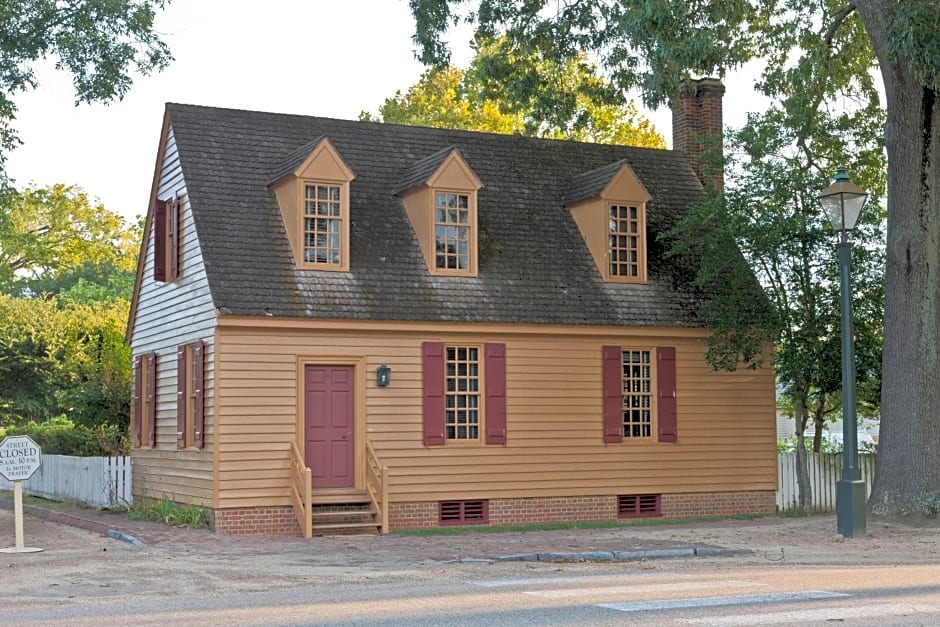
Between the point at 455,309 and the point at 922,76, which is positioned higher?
the point at 922,76

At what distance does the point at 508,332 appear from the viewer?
824 inches

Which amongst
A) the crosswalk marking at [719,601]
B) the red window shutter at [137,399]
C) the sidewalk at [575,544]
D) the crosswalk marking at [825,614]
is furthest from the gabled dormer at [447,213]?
the crosswalk marking at [825,614]

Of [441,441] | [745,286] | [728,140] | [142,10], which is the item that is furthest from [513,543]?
[142,10]

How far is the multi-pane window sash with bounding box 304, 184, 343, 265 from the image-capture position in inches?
797

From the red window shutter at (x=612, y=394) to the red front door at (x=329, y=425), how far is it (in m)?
4.67

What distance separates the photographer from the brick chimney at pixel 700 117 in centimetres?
2555

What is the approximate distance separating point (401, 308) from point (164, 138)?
550 centimetres

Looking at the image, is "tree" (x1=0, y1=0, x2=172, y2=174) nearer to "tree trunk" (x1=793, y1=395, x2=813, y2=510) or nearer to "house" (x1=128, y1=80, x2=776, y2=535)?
"house" (x1=128, y1=80, x2=776, y2=535)

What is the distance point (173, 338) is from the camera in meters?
21.2

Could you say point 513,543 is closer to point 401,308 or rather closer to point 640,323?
point 401,308

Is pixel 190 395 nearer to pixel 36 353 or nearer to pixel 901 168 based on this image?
pixel 901 168

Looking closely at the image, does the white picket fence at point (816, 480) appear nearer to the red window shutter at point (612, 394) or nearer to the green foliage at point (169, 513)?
the red window shutter at point (612, 394)

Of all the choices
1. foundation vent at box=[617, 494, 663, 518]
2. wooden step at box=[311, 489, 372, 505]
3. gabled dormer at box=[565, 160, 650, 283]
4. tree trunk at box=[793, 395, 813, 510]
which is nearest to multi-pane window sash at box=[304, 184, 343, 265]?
wooden step at box=[311, 489, 372, 505]

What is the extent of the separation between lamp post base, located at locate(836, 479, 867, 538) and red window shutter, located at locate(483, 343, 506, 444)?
20.3 ft
